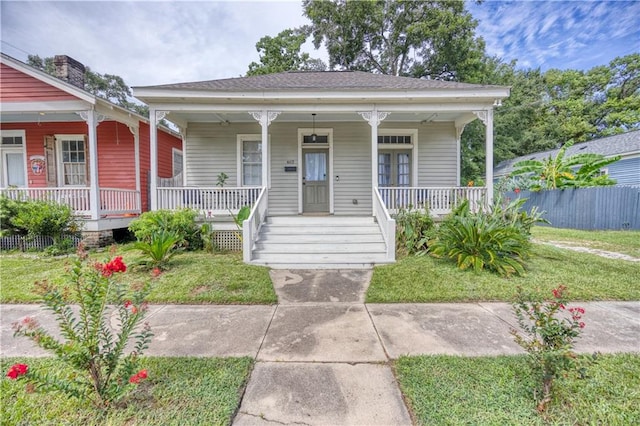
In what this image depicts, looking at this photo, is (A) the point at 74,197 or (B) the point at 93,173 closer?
(B) the point at 93,173

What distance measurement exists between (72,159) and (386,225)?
422 inches

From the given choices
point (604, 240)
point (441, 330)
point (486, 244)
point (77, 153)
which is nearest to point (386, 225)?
point (486, 244)

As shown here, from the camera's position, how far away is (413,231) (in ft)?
20.9

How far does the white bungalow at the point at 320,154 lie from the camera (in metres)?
6.48

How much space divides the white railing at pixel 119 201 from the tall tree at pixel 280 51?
1351 cm

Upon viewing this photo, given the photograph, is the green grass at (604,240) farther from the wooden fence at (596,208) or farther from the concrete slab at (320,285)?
the concrete slab at (320,285)

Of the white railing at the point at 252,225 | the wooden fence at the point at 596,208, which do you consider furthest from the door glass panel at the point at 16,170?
the wooden fence at the point at 596,208

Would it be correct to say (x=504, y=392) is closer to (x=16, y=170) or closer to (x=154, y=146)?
(x=154, y=146)

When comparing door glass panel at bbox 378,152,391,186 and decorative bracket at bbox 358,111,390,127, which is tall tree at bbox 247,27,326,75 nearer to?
door glass panel at bbox 378,152,391,186

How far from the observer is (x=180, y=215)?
20.9 feet

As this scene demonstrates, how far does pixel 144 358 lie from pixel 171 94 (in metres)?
6.40

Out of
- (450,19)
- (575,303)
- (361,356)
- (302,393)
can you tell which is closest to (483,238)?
(575,303)

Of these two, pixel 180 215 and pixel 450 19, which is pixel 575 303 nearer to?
pixel 180 215

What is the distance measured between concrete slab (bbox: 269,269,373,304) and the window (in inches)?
352
